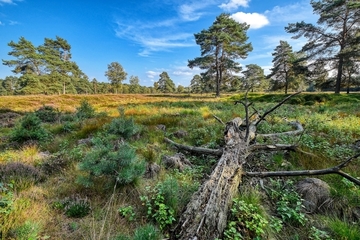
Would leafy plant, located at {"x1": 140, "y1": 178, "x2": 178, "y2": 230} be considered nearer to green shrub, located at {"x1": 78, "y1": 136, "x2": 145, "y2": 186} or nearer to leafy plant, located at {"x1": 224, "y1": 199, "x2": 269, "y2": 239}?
green shrub, located at {"x1": 78, "y1": 136, "x2": 145, "y2": 186}

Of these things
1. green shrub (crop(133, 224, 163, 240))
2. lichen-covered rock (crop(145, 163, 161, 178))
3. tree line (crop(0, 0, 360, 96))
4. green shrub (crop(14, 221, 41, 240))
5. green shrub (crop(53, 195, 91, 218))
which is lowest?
green shrub (crop(53, 195, 91, 218))

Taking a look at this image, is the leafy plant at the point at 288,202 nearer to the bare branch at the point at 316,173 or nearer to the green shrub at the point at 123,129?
the bare branch at the point at 316,173

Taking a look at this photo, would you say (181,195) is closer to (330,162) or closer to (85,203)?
(85,203)

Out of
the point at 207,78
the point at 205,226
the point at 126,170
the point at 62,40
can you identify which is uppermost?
the point at 62,40

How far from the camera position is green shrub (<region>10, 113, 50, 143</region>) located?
448 centimetres

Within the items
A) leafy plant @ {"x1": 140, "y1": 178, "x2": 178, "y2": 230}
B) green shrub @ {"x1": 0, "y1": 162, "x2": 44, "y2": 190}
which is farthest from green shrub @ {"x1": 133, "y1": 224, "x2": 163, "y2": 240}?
green shrub @ {"x1": 0, "y1": 162, "x2": 44, "y2": 190}

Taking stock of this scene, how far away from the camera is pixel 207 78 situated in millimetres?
30812

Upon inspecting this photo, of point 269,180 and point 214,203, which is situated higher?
point 214,203

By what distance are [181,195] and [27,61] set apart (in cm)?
5008

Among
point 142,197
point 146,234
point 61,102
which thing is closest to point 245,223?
point 146,234

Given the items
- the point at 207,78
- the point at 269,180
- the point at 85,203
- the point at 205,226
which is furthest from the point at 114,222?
the point at 207,78

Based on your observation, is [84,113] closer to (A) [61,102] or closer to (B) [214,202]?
(B) [214,202]

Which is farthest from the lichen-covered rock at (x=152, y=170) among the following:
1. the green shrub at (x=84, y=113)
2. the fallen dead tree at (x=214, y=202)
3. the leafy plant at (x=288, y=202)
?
the green shrub at (x=84, y=113)

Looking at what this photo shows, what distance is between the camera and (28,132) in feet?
14.9
